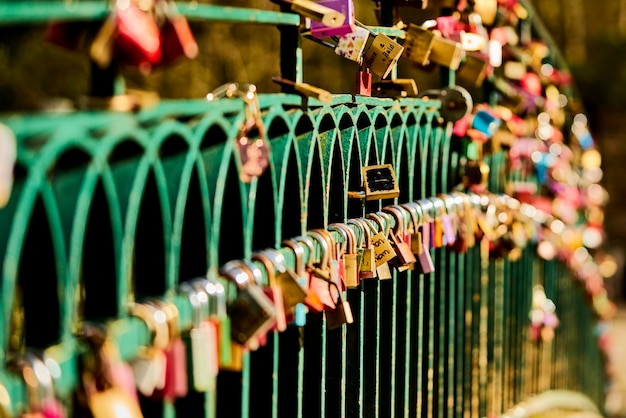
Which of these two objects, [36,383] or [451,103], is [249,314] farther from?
[451,103]

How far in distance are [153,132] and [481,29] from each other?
1.86 m

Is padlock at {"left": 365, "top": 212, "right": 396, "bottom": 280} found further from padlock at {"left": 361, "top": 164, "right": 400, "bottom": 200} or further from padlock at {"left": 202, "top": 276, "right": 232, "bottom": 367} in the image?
padlock at {"left": 202, "top": 276, "right": 232, "bottom": 367}

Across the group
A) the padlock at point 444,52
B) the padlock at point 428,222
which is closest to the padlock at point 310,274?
the padlock at point 428,222

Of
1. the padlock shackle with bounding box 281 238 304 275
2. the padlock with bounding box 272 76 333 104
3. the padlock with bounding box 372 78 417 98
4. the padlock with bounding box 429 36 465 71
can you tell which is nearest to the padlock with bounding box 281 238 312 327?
the padlock shackle with bounding box 281 238 304 275

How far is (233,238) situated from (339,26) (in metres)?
0.49

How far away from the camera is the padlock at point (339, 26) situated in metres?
1.83

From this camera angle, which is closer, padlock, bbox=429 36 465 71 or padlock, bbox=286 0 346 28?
padlock, bbox=286 0 346 28

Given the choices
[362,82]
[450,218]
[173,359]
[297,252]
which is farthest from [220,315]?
[450,218]

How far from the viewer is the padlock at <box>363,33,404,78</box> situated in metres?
2.06

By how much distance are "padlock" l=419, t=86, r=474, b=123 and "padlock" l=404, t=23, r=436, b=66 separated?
212mm

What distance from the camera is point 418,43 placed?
95.7 inches

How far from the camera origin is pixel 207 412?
1.39 metres

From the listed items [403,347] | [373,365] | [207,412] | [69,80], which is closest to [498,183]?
[403,347]

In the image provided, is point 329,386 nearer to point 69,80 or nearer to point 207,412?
point 207,412
